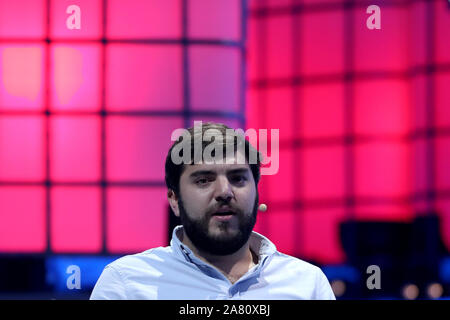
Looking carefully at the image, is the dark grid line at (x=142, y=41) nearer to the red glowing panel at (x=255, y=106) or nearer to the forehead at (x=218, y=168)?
the red glowing panel at (x=255, y=106)

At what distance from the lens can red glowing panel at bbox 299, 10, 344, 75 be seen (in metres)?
5.68

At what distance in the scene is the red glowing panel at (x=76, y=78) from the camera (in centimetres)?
435

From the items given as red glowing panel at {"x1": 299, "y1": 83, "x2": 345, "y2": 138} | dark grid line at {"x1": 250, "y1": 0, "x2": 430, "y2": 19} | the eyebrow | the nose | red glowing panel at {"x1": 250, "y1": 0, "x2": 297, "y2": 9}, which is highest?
red glowing panel at {"x1": 250, "y1": 0, "x2": 297, "y2": 9}

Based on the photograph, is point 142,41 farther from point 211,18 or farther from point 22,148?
point 22,148

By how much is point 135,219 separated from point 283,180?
174cm

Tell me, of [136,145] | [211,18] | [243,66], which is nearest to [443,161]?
[243,66]

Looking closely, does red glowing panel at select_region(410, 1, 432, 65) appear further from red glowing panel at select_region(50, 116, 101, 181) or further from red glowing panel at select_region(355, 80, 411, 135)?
red glowing panel at select_region(50, 116, 101, 181)

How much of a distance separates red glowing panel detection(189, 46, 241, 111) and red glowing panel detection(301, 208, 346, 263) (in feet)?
5.25

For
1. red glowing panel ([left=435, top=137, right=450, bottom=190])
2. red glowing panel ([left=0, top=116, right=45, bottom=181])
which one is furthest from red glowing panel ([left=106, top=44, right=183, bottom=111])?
red glowing panel ([left=435, top=137, right=450, bottom=190])

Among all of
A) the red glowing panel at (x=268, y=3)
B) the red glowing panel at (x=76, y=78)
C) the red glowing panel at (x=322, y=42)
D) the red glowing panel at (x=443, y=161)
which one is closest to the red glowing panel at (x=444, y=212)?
the red glowing panel at (x=443, y=161)
